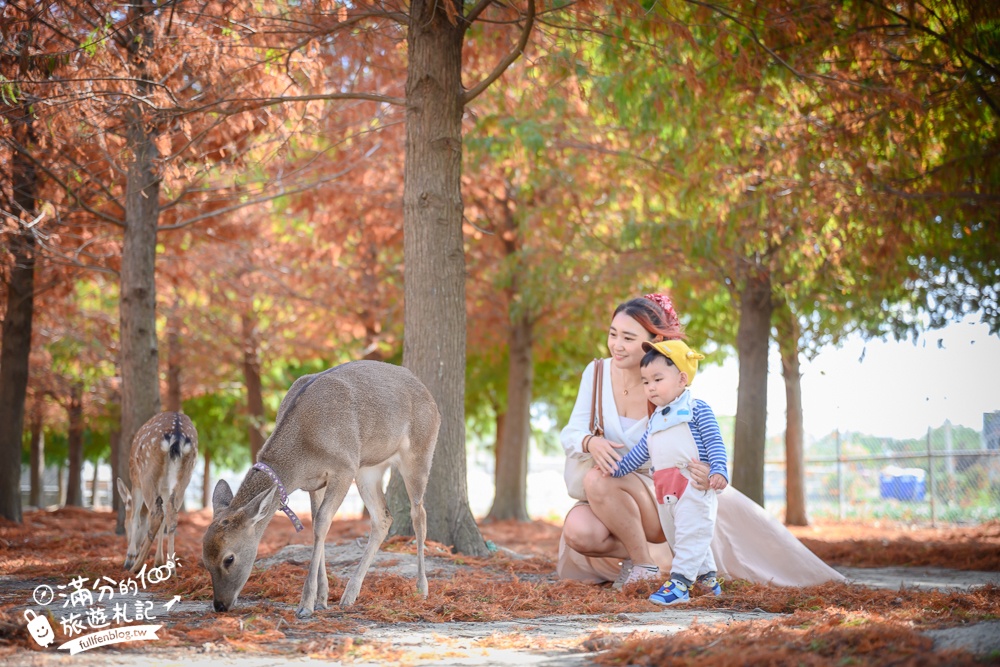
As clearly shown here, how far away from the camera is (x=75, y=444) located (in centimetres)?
3053

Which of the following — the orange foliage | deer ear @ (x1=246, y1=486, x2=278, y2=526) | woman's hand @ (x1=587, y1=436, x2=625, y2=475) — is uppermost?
woman's hand @ (x1=587, y1=436, x2=625, y2=475)

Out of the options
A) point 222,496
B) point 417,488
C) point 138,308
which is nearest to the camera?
point 222,496

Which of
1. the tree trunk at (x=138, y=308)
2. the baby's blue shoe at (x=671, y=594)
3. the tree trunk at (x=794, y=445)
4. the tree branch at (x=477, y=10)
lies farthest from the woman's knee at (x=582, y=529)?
the tree trunk at (x=794, y=445)

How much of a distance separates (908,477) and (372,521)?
18949 mm

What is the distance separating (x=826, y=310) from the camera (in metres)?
17.3

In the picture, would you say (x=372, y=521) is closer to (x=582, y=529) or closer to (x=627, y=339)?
(x=582, y=529)

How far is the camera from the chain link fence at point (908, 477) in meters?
19.5

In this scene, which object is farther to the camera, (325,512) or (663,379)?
(663,379)

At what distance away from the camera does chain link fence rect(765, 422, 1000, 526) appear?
63.9 ft

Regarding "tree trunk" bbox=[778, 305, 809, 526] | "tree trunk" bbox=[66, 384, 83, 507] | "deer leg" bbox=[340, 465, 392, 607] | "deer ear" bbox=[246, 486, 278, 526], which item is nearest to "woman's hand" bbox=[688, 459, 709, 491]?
"deer leg" bbox=[340, 465, 392, 607]

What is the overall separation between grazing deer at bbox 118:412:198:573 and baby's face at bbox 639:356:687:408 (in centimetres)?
440

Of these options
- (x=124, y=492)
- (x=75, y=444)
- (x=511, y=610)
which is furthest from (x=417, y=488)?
(x=75, y=444)

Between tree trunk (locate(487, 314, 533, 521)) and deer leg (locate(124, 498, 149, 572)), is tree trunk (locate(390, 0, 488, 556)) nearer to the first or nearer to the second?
deer leg (locate(124, 498, 149, 572))

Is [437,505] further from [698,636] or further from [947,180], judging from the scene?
[947,180]
